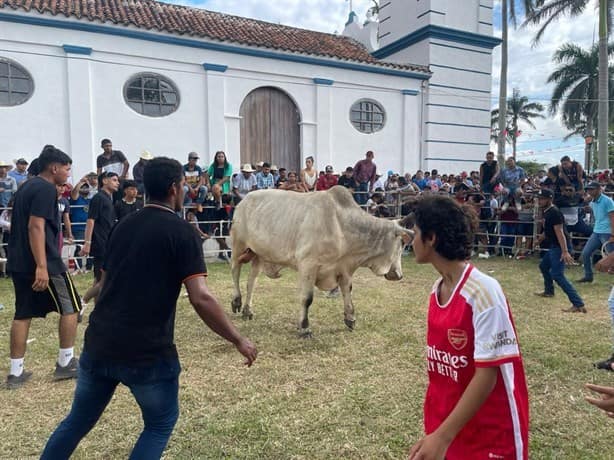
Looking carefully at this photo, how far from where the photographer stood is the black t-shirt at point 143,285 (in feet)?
7.78

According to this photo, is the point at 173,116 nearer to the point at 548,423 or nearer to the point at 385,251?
the point at 385,251

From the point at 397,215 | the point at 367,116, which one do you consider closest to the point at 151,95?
the point at 367,116

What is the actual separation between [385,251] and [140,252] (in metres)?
4.10

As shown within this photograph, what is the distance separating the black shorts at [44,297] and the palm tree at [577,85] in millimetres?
30429

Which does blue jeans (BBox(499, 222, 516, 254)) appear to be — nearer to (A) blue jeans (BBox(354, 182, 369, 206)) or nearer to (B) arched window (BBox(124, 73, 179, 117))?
(A) blue jeans (BBox(354, 182, 369, 206))

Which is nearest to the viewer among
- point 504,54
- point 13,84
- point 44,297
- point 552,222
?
point 44,297

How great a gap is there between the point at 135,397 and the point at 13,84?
1196 cm

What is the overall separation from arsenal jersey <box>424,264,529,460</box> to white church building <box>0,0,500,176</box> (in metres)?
12.4

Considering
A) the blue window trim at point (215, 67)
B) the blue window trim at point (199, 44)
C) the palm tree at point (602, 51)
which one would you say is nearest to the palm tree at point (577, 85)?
the palm tree at point (602, 51)

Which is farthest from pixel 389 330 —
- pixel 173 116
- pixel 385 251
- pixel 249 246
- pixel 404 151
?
pixel 404 151

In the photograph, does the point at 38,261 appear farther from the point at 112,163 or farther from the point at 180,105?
the point at 180,105

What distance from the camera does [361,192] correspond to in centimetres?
1271

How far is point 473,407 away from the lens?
1.73 meters

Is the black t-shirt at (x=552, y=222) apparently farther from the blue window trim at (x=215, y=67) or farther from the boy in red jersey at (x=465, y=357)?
the blue window trim at (x=215, y=67)
